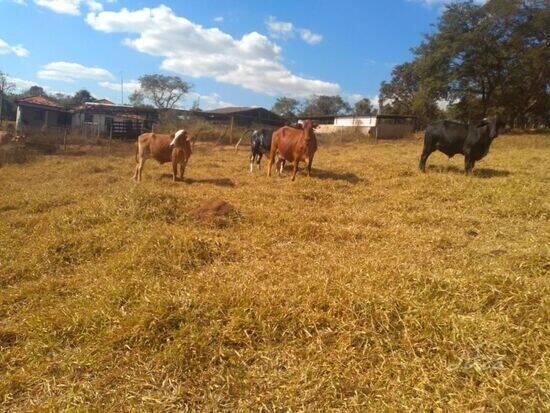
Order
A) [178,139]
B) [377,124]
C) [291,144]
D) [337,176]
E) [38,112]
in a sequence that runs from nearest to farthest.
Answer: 1. [178,139]
2. [337,176]
3. [291,144]
4. [377,124]
5. [38,112]

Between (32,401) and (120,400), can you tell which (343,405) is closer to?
(120,400)

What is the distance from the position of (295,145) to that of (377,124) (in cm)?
2696

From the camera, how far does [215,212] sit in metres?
6.75

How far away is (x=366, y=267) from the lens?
4.37 metres

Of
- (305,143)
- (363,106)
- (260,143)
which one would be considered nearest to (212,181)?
(305,143)

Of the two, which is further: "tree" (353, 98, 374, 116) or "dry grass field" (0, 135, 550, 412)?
"tree" (353, 98, 374, 116)

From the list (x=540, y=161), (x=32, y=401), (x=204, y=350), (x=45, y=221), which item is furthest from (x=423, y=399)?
(x=540, y=161)

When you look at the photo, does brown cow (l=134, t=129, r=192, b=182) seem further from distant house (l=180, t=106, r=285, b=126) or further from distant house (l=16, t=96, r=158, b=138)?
distant house (l=180, t=106, r=285, b=126)

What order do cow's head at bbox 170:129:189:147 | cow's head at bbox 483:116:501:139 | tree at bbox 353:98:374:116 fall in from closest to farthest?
cow's head at bbox 170:129:189:147 → cow's head at bbox 483:116:501:139 → tree at bbox 353:98:374:116

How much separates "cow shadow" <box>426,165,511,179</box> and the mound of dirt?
6989 millimetres

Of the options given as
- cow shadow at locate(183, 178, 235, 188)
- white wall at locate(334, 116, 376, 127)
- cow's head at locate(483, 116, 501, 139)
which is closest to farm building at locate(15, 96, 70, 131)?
white wall at locate(334, 116, 376, 127)

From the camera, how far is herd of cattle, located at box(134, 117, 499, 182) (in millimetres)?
11211

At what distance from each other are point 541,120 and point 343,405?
128ft

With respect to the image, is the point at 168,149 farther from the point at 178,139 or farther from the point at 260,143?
the point at 260,143
